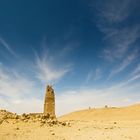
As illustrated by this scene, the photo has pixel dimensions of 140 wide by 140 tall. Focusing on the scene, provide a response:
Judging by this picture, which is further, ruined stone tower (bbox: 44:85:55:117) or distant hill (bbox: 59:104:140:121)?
distant hill (bbox: 59:104:140:121)

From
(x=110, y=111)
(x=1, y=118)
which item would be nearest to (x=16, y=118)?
(x=1, y=118)

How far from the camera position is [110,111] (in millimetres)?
59031

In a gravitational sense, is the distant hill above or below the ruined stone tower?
above

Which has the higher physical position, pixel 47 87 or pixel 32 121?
pixel 47 87

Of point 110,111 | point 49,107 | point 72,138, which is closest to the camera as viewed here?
point 72,138

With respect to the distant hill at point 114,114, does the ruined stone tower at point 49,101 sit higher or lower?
lower

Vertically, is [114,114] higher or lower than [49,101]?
higher

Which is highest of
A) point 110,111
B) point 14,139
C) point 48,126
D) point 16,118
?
point 110,111

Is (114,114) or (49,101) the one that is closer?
(49,101)

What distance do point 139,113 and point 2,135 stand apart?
38.0 m

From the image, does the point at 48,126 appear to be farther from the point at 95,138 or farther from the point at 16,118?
the point at 95,138

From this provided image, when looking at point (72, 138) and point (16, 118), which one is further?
point (16, 118)

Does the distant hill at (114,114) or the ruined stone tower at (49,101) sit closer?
the ruined stone tower at (49,101)

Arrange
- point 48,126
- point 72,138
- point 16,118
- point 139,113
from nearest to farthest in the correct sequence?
point 72,138 → point 48,126 → point 16,118 → point 139,113
